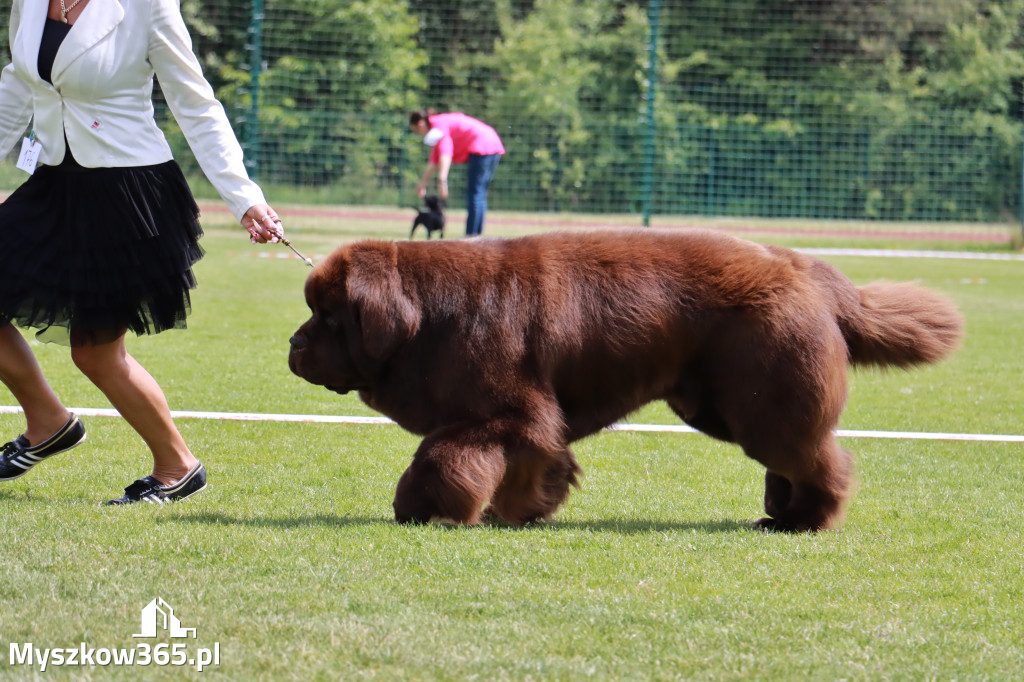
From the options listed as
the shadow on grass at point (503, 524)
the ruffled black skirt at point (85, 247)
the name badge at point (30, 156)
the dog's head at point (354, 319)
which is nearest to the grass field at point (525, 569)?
the shadow on grass at point (503, 524)

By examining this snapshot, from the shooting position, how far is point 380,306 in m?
4.11

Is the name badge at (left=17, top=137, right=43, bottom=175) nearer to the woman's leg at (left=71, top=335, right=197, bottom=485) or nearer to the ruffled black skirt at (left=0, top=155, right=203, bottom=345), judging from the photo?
the ruffled black skirt at (left=0, top=155, right=203, bottom=345)

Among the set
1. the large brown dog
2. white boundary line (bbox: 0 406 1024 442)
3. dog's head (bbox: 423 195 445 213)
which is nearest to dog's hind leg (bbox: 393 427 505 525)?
the large brown dog

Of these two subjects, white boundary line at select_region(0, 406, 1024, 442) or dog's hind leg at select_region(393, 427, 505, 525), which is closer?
dog's hind leg at select_region(393, 427, 505, 525)

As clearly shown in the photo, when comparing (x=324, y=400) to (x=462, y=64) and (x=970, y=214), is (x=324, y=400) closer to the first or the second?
(x=970, y=214)

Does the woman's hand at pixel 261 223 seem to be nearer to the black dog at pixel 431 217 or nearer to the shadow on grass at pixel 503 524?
the shadow on grass at pixel 503 524

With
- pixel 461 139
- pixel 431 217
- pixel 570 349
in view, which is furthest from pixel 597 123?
pixel 570 349

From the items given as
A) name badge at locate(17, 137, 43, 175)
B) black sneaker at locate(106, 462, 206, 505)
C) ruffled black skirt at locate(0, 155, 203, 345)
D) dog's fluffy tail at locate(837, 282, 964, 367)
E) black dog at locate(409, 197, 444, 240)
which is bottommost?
black sneaker at locate(106, 462, 206, 505)

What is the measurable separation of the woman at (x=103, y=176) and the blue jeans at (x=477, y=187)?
11038 mm

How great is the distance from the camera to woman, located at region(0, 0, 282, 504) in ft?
13.1

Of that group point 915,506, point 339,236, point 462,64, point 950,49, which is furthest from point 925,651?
point 950,49

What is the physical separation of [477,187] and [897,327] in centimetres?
1125

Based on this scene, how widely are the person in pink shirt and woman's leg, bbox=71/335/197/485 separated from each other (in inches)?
429

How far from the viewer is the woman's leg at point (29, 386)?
14.2 feet
